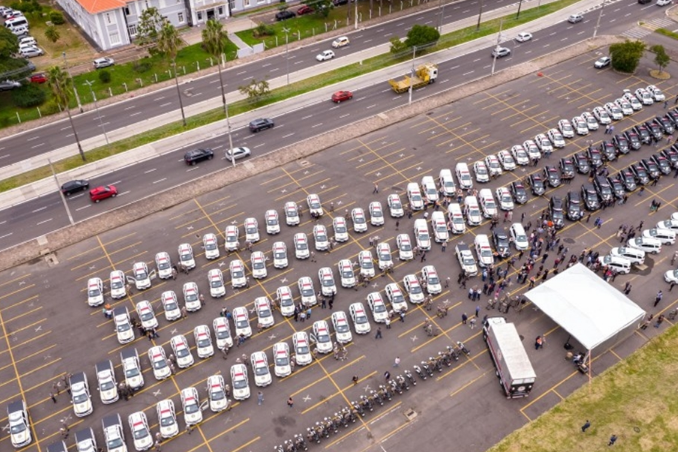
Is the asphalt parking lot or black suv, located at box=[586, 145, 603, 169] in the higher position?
black suv, located at box=[586, 145, 603, 169]

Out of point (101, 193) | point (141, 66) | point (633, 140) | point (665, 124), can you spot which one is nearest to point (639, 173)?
point (633, 140)

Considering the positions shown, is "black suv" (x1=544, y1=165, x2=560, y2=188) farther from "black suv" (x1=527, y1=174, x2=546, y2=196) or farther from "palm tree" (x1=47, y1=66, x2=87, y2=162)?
"palm tree" (x1=47, y1=66, x2=87, y2=162)

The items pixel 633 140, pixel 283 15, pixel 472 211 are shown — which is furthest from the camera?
pixel 283 15

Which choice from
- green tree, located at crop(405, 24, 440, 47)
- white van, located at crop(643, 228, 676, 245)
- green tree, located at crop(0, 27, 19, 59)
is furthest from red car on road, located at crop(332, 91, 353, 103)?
green tree, located at crop(0, 27, 19, 59)

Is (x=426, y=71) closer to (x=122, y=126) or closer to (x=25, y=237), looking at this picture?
(x=122, y=126)

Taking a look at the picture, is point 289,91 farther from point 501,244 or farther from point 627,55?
point 627,55

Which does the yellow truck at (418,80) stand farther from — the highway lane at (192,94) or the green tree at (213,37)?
the green tree at (213,37)
